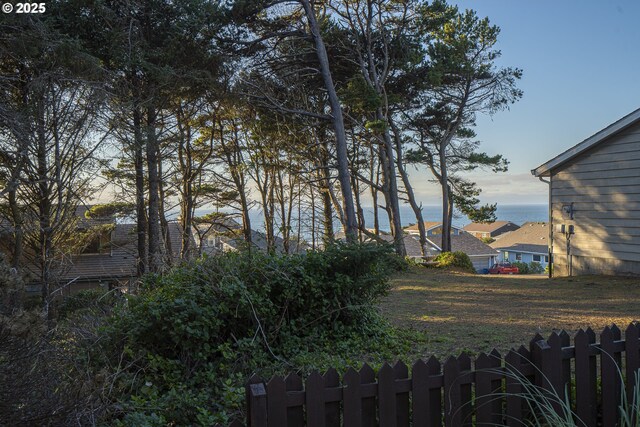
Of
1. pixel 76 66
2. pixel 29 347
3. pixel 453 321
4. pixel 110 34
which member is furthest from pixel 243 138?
pixel 29 347

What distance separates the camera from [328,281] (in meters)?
5.45

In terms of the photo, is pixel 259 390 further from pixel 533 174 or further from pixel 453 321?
pixel 533 174

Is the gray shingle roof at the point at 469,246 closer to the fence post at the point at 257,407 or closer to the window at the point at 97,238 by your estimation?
the window at the point at 97,238

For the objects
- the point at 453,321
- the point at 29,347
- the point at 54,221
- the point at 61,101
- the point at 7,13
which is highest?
the point at 7,13

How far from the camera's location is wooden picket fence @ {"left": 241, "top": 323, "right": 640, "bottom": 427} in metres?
2.45

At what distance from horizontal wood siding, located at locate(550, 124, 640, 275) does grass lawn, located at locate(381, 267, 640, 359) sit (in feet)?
2.40

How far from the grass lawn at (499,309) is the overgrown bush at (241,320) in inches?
35.6

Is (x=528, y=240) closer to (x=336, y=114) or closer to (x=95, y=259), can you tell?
(x=336, y=114)

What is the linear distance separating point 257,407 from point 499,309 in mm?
6707

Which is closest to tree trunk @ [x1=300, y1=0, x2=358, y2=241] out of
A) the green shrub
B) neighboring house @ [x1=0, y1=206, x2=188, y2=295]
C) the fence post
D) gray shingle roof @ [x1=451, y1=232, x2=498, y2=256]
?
neighboring house @ [x1=0, y1=206, x2=188, y2=295]

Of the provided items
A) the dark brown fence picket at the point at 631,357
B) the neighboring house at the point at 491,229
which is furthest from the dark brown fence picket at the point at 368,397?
the neighboring house at the point at 491,229

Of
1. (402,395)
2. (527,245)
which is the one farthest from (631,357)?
(527,245)

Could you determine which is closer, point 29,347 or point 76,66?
point 29,347

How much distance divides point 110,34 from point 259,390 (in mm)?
11487
